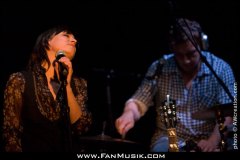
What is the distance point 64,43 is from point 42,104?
502mm

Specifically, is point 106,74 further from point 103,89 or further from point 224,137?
point 224,137

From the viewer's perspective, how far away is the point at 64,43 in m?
3.27

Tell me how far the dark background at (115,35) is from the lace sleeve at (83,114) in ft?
5.56

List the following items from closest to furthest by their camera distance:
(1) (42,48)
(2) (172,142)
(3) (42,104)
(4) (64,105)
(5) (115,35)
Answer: (4) (64,105) → (3) (42,104) → (1) (42,48) → (2) (172,142) → (5) (115,35)

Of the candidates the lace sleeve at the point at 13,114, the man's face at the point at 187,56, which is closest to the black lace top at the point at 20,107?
the lace sleeve at the point at 13,114

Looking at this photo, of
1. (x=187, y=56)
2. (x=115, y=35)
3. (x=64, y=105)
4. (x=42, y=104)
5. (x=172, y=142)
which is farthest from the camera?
(x=115, y=35)

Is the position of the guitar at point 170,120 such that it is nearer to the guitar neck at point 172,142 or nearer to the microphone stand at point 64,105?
the guitar neck at point 172,142

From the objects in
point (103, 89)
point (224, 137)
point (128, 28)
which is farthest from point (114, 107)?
point (224, 137)

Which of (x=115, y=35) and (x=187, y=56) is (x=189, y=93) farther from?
(x=115, y=35)

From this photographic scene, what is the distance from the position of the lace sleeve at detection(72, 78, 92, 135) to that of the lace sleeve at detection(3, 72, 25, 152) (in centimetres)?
46

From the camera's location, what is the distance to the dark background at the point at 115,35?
516 cm

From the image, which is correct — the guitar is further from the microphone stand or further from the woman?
the microphone stand

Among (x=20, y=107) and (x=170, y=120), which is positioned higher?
(x=20, y=107)

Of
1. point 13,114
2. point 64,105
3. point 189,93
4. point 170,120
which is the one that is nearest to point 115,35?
point 189,93
